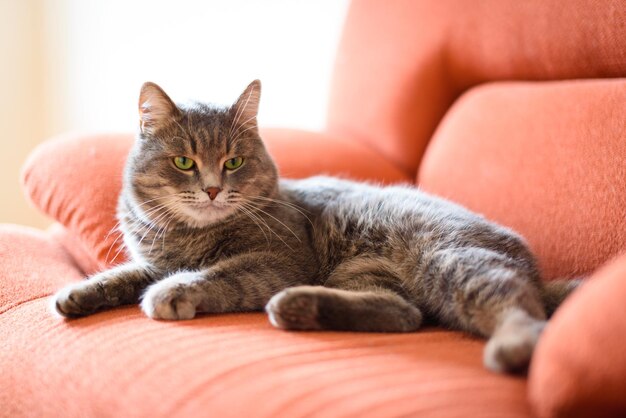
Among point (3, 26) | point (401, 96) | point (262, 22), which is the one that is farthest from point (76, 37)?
point (401, 96)

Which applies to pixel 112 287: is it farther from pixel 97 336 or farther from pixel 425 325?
pixel 425 325

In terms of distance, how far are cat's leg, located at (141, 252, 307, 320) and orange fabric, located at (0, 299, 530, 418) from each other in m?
0.03

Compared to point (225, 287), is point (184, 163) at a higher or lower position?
higher

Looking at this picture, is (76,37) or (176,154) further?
(76,37)

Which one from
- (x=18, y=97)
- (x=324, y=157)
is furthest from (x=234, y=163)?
(x=18, y=97)

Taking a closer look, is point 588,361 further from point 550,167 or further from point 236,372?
point 550,167

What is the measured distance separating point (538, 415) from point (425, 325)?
19.3 inches

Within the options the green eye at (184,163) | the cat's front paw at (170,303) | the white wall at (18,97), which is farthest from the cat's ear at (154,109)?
the white wall at (18,97)

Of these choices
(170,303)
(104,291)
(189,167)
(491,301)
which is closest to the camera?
(491,301)

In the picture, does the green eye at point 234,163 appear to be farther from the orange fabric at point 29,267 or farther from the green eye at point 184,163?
the orange fabric at point 29,267

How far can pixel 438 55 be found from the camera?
6.69 ft

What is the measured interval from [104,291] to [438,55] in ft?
4.23

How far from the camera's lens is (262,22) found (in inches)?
110

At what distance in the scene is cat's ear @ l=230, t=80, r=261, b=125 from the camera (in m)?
1.61
